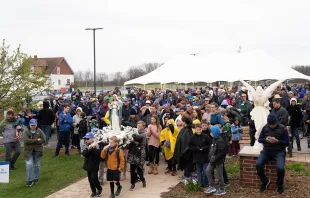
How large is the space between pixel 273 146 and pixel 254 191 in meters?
1.08

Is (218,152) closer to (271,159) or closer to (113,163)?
(271,159)

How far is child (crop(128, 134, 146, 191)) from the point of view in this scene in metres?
7.79

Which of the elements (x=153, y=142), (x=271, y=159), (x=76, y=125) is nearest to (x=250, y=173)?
(x=271, y=159)

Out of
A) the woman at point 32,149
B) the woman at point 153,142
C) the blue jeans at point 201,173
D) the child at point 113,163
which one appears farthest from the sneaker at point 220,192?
the woman at point 32,149

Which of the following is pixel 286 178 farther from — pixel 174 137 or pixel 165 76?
pixel 165 76

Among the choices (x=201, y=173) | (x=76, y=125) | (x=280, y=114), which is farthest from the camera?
(x=76, y=125)

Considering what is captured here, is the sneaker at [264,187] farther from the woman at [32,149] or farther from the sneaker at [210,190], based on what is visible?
the woman at [32,149]

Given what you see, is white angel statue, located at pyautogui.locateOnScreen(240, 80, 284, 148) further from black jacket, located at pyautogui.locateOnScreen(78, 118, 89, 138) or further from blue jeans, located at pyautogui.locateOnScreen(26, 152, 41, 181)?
black jacket, located at pyautogui.locateOnScreen(78, 118, 89, 138)

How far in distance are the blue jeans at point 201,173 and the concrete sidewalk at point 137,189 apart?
0.73 meters

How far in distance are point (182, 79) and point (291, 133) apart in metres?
11.3

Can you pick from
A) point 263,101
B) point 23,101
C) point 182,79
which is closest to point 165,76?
point 182,79

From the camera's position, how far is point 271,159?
6.91 meters

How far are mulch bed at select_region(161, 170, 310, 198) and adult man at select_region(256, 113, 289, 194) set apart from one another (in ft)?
0.61

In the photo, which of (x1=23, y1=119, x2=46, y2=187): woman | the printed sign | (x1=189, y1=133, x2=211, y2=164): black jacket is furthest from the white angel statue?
(x1=23, y1=119, x2=46, y2=187): woman
